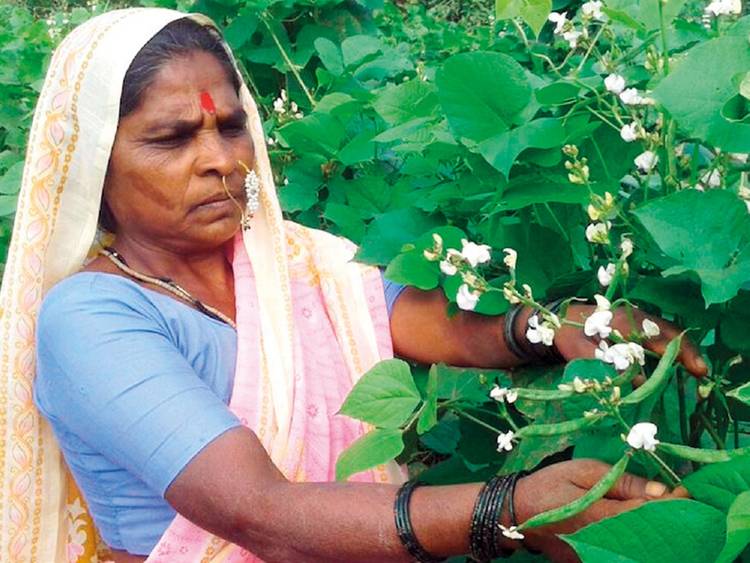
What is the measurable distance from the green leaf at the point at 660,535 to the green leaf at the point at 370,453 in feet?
1.45

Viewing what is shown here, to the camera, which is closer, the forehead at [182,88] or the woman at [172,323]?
the woman at [172,323]

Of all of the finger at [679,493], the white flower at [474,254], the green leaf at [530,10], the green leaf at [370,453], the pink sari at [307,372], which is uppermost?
the green leaf at [530,10]

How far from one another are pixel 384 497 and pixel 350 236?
879mm

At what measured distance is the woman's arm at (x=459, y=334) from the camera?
1674 millimetres

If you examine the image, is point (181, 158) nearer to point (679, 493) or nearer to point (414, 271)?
point (414, 271)

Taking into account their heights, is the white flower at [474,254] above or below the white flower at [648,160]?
below

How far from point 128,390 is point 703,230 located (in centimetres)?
89

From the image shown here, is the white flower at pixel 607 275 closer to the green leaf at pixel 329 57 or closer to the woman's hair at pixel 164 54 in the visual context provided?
the woman's hair at pixel 164 54

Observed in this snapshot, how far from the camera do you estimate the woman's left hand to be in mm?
1385

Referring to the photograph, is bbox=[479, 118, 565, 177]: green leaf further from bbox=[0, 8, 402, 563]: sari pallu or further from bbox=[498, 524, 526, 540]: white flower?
bbox=[0, 8, 402, 563]: sari pallu

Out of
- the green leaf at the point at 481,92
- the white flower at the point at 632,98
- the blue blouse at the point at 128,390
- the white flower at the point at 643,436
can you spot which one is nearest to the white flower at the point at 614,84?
the white flower at the point at 632,98

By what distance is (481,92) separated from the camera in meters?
1.50

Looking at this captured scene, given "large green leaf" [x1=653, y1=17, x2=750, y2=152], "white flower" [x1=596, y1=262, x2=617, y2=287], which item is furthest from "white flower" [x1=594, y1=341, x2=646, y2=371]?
"large green leaf" [x1=653, y1=17, x2=750, y2=152]

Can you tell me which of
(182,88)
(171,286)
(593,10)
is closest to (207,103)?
(182,88)
